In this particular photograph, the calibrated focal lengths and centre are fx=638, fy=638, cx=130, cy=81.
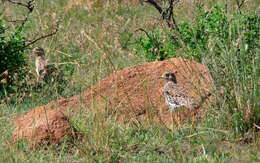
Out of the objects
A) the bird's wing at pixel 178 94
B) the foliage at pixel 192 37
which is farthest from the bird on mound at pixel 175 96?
the foliage at pixel 192 37

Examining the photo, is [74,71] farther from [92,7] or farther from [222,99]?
[92,7]

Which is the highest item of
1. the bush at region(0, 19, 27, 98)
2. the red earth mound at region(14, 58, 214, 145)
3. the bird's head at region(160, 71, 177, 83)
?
the bush at region(0, 19, 27, 98)

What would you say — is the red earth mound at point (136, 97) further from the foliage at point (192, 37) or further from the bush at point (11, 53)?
the bush at point (11, 53)

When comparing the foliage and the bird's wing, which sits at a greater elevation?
the foliage

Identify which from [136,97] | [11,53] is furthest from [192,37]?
[11,53]

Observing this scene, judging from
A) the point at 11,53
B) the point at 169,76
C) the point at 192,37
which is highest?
the point at 192,37

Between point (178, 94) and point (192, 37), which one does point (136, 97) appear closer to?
point (178, 94)

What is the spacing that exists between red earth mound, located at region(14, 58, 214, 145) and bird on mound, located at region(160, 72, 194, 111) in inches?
2.6

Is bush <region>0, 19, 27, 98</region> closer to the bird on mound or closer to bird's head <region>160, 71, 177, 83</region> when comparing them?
bird's head <region>160, 71, 177, 83</region>

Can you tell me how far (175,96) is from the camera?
5438mm

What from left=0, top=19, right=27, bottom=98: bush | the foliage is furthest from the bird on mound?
left=0, top=19, right=27, bottom=98: bush

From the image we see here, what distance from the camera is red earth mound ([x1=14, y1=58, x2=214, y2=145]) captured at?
5.09 meters

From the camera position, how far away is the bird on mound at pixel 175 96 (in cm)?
542

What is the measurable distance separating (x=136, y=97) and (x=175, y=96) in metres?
0.74
